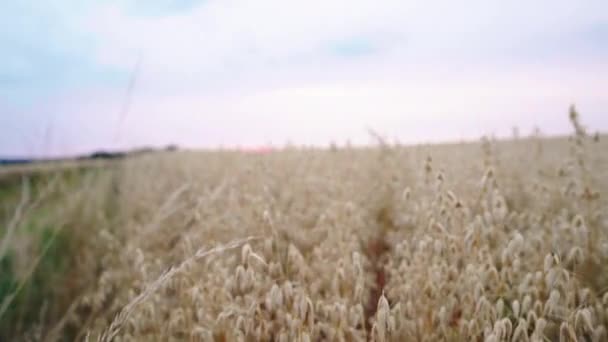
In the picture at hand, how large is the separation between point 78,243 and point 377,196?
3.17 metres

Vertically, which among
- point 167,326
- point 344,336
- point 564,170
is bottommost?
point 167,326

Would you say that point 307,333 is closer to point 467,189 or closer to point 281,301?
point 281,301

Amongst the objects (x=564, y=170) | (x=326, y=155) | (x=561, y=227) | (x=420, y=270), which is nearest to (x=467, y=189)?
(x=564, y=170)

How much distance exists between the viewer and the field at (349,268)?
5.68 ft

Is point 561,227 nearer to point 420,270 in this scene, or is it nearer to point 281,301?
point 420,270

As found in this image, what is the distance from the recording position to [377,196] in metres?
5.02

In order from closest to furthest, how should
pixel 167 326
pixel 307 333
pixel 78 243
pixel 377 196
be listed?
pixel 307 333 → pixel 167 326 → pixel 377 196 → pixel 78 243

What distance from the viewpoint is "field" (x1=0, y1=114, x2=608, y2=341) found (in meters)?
1.73

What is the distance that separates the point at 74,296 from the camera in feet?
14.6

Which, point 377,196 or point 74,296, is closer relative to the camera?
point 74,296

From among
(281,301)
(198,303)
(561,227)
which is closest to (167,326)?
(198,303)

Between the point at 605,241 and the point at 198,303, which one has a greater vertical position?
the point at 605,241

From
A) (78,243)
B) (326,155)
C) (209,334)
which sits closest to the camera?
(209,334)

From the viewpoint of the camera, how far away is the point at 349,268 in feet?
6.59
